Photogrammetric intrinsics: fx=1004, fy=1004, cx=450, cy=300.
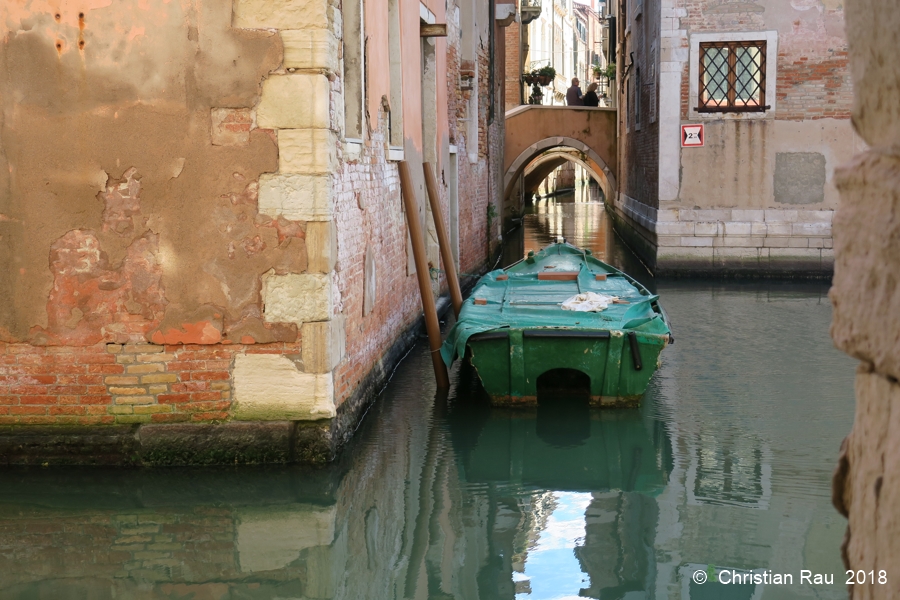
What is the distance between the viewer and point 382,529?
4488mm

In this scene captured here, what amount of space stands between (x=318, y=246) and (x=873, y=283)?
3947 millimetres

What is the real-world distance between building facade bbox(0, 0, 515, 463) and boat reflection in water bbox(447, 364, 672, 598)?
1.01 meters

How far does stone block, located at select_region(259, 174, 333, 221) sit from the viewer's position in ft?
16.5

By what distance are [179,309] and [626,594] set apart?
107 inches

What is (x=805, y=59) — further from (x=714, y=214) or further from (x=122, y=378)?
(x=122, y=378)

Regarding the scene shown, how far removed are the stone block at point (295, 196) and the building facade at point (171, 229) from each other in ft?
0.03

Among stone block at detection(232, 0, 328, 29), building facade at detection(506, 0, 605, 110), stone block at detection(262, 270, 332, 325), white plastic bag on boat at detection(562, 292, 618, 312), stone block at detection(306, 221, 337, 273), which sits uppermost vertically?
building facade at detection(506, 0, 605, 110)

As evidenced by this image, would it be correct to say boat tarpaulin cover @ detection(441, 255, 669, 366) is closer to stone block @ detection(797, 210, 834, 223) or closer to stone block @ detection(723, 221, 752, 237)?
stone block @ detection(723, 221, 752, 237)

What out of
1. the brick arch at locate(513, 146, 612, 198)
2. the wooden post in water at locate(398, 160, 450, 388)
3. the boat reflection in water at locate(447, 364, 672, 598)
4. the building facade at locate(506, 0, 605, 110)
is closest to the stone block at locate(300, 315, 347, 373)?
the boat reflection in water at locate(447, 364, 672, 598)

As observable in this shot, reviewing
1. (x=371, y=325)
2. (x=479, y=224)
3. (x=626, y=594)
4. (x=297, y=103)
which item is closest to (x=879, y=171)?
(x=626, y=594)

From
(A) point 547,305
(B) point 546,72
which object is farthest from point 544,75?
(A) point 547,305

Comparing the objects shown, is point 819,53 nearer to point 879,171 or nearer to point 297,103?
point 297,103

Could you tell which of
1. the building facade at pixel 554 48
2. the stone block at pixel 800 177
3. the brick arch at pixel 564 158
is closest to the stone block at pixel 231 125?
the stone block at pixel 800 177

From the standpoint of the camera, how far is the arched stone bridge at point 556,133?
2284 cm
